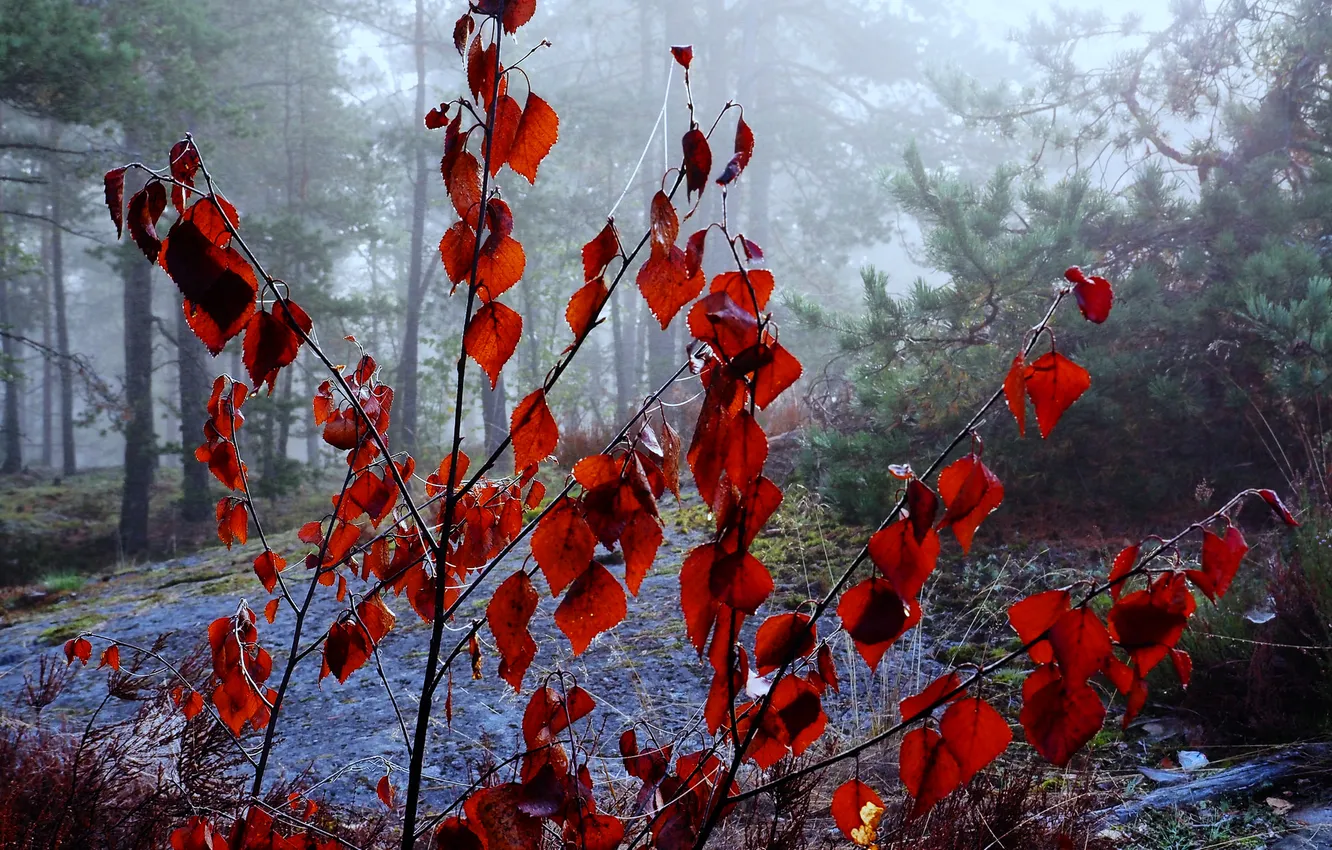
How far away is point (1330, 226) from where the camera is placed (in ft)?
15.1

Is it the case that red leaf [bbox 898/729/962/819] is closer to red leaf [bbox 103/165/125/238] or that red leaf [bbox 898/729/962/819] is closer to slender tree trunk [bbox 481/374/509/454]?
red leaf [bbox 103/165/125/238]

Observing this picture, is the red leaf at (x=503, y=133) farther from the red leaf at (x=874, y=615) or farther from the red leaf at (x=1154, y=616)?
the red leaf at (x=1154, y=616)

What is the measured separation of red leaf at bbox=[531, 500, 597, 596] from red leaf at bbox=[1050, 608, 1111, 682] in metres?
0.48

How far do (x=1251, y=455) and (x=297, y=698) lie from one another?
4.81 metres

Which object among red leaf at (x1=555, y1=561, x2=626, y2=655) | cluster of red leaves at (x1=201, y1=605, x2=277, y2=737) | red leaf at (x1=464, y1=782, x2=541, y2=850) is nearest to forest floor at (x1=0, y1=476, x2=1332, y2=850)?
cluster of red leaves at (x1=201, y1=605, x2=277, y2=737)

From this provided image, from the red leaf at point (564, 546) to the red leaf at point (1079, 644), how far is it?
0.48 m

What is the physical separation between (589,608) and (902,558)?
1.08 feet

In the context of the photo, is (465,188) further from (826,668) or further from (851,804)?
(851,804)

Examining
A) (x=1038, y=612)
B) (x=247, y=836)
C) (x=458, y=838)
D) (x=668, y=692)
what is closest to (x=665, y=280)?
(x=1038, y=612)

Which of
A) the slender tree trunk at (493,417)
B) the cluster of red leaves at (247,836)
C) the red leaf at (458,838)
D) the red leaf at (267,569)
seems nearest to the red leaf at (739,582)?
the red leaf at (458,838)

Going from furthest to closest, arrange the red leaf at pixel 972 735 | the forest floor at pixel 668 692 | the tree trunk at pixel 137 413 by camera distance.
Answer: the tree trunk at pixel 137 413 → the forest floor at pixel 668 692 → the red leaf at pixel 972 735

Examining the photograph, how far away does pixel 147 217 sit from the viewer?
33.8 inches

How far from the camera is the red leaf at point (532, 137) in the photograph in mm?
983

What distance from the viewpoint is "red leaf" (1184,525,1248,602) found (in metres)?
0.79
